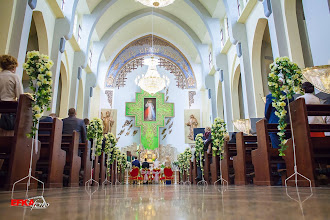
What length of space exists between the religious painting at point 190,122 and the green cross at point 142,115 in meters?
0.98

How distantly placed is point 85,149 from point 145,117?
11634 millimetres

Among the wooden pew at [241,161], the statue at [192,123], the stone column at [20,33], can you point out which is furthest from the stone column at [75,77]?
the wooden pew at [241,161]

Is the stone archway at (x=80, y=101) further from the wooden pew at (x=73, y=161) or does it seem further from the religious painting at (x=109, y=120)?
the wooden pew at (x=73, y=161)

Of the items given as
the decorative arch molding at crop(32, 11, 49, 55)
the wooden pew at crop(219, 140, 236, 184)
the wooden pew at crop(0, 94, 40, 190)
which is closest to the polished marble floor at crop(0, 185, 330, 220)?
the wooden pew at crop(0, 94, 40, 190)

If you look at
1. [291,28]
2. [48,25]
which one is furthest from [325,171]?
[48,25]

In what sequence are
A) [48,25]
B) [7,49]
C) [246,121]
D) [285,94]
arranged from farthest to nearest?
[48,25] < [246,121] < [7,49] < [285,94]

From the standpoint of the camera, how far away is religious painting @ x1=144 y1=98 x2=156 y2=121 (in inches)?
650

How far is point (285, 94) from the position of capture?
3512mm

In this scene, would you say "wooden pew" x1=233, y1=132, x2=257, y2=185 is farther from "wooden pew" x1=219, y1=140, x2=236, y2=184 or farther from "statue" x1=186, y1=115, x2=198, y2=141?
"statue" x1=186, y1=115, x2=198, y2=141

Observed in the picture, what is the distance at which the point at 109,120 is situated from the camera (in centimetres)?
1570

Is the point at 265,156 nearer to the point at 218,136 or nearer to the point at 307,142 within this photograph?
the point at 307,142

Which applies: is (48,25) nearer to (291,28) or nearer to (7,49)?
(7,49)

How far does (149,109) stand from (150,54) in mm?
3494

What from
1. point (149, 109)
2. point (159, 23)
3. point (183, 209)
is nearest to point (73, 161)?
point (183, 209)
